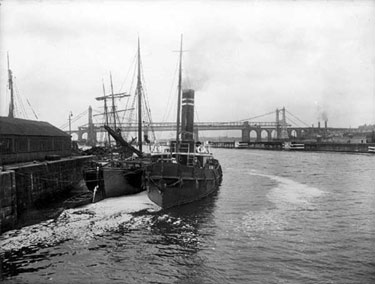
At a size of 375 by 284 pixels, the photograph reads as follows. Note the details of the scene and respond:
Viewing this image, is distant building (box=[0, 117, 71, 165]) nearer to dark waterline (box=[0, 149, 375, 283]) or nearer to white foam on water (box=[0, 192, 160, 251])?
white foam on water (box=[0, 192, 160, 251])

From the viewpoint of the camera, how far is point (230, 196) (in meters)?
25.7

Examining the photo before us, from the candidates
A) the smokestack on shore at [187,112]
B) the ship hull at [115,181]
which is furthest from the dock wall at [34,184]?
the smokestack on shore at [187,112]

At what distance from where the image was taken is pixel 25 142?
24453 mm

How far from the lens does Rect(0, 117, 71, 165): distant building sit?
21.7 m

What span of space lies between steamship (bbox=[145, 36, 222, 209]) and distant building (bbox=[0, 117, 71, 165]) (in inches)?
414

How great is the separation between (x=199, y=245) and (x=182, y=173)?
293 inches

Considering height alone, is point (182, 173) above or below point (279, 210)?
above

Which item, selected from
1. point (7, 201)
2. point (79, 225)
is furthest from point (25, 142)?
point (79, 225)

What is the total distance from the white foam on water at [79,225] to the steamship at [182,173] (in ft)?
4.18

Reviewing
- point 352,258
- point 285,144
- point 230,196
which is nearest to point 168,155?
point 230,196

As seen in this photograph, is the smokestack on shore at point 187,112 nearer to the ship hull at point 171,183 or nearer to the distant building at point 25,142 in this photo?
the ship hull at point 171,183

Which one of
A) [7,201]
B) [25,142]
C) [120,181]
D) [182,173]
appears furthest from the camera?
[25,142]

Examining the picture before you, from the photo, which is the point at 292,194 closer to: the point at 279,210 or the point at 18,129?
the point at 279,210

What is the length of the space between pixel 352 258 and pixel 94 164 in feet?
73.8
